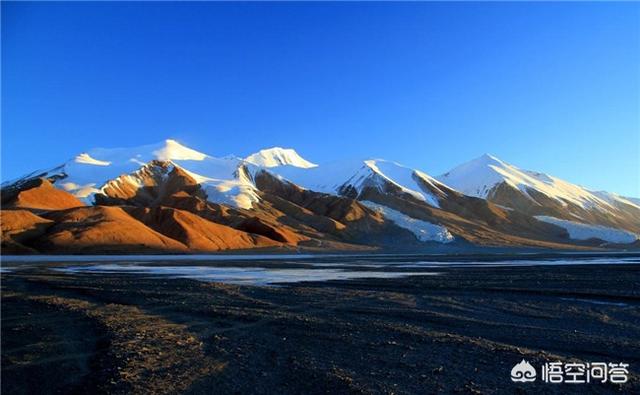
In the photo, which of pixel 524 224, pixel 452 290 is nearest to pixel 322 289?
pixel 452 290

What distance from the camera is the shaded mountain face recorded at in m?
79.9

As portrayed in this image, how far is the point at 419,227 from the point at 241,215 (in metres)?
47.0

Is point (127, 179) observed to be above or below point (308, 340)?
above

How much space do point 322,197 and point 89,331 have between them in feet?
457

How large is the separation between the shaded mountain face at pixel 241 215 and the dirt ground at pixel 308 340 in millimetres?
62730

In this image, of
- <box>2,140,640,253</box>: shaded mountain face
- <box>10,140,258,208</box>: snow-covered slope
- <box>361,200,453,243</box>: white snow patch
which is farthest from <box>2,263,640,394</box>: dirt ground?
<box>10,140,258,208</box>: snow-covered slope

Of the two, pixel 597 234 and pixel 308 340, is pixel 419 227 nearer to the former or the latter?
pixel 597 234

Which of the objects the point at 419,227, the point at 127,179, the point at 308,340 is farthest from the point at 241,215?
the point at 308,340

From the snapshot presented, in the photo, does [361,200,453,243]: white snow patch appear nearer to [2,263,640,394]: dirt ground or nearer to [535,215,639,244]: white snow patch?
[535,215,639,244]: white snow patch

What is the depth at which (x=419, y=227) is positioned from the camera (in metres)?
137

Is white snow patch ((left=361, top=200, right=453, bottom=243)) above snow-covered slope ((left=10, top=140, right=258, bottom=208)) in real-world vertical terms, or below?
below

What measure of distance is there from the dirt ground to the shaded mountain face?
206 ft

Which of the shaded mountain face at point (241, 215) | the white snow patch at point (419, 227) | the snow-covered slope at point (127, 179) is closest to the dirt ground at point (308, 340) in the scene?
the shaded mountain face at point (241, 215)

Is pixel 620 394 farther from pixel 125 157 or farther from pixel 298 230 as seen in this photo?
pixel 125 157
